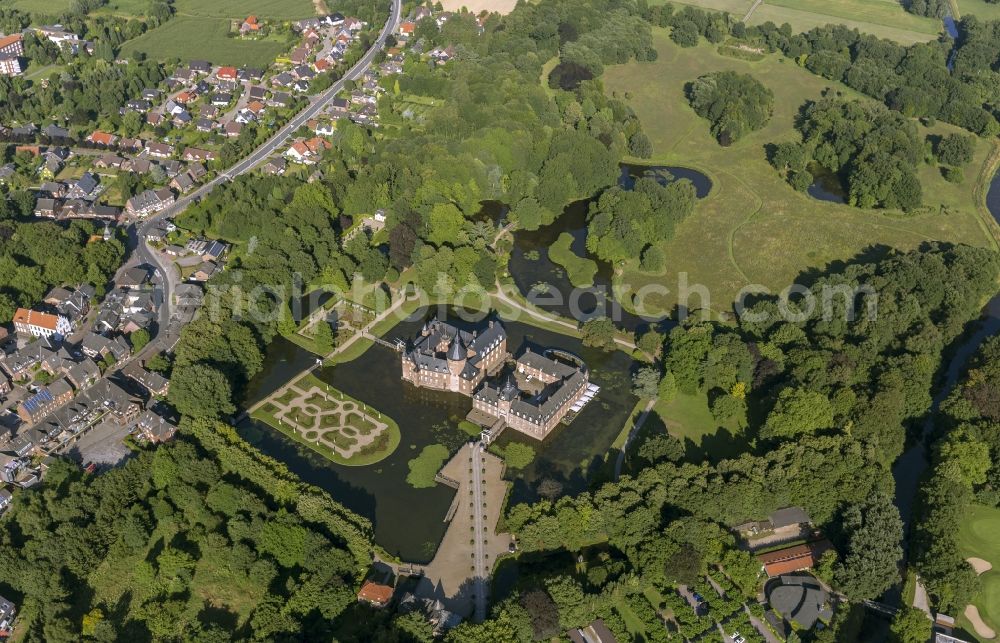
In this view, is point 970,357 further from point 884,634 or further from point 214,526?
point 214,526

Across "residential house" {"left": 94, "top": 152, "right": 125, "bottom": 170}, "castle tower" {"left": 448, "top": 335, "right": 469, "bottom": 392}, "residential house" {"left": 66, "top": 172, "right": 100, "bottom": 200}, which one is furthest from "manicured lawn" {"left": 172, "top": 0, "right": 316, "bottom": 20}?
"castle tower" {"left": 448, "top": 335, "right": 469, "bottom": 392}

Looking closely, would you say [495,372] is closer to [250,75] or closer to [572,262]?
[572,262]

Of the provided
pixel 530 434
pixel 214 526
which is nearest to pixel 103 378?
pixel 214 526

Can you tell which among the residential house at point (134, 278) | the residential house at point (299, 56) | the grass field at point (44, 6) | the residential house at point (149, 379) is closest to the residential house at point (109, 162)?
the residential house at point (134, 278)

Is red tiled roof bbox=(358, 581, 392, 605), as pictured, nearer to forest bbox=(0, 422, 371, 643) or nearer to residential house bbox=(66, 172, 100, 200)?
forest bbox=(0, 422, 371, 643)

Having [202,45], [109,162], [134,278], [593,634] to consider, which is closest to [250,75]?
[202,45]

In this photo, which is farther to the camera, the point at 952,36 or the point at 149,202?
the point at 952,36
